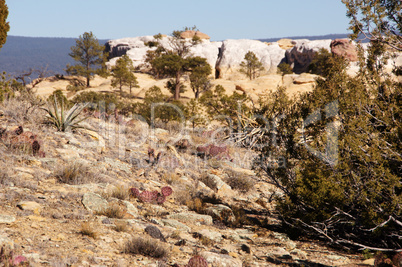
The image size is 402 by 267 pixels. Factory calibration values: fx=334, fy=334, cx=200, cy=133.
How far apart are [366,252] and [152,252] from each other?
154 inches

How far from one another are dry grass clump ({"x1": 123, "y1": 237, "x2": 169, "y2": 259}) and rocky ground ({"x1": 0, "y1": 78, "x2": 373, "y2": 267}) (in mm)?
15

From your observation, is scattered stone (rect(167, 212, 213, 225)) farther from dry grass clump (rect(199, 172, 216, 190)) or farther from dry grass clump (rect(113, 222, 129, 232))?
dry grass clump (rect(199, 172, 216, 190))

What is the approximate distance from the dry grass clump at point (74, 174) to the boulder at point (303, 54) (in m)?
63.6

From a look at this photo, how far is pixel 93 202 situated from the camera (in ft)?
20.8

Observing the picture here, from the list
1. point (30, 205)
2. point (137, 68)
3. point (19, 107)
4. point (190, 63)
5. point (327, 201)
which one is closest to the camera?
point (30, 205)

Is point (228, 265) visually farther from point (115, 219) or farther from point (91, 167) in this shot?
point (91, 167)

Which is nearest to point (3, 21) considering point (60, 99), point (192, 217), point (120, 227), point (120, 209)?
point (60, 99)

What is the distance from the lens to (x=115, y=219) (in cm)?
588

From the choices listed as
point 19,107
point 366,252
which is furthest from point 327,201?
point 19,107

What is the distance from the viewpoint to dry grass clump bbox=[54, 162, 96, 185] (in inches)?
281

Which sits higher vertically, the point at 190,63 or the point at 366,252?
the point at 190,63

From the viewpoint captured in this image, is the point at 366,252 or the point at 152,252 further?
the point at 366,252

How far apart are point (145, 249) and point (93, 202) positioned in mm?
1958

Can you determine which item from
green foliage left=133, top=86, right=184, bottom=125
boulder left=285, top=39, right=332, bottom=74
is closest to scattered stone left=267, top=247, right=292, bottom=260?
green foliage left=133, top=86, right=184, bottom=125
